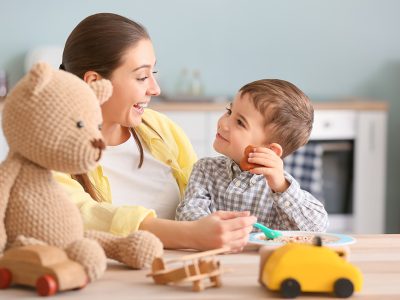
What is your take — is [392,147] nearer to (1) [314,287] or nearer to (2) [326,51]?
(2) [326,51]

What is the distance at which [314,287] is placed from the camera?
3.27ft

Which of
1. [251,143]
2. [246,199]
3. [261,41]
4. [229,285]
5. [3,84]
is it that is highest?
[261,41]

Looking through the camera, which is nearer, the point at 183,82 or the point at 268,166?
the point at 268,166

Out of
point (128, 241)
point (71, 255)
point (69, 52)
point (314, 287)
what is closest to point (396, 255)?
point (314, 287)

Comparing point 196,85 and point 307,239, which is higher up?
point 196,85

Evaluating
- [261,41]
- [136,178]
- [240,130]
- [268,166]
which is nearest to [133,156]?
[136,178]

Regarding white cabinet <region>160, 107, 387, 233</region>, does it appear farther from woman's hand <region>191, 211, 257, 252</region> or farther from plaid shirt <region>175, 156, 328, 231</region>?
woman's hand <region>191, 211, 257, 252</region>

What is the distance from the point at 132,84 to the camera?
1855 millimetres

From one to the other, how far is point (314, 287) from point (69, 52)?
1060 millimetres

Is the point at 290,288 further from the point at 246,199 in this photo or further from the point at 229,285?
the point at 246,199

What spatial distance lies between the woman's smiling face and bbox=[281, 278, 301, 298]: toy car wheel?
936 mm

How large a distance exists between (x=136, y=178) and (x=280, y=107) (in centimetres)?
49

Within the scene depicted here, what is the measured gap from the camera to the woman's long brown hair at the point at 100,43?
1.83 m

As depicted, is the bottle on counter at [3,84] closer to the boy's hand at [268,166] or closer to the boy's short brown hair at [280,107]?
the boy's short brown hair at [280,107]
